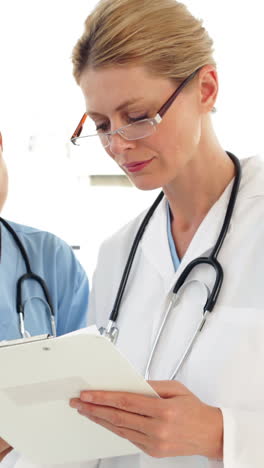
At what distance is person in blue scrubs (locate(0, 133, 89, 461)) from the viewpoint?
5.11 feet

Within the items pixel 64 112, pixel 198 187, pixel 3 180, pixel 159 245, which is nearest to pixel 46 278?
pixel 3 180

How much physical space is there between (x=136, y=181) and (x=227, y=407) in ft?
1.32

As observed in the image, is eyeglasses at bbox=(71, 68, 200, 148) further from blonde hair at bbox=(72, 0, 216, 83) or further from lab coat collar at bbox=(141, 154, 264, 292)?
lab coat collar at bbox=(141, 154, 264, 292)

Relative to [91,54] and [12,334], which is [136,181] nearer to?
[91,54]

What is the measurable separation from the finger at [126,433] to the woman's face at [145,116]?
1.34 ft

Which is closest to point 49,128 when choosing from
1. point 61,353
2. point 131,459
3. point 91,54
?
point 91,54

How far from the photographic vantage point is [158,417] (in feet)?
2.91

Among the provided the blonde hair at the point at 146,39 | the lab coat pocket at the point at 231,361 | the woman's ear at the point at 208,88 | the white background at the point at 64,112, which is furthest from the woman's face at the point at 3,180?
the white background at the point at 64,112

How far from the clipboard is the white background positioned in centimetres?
171

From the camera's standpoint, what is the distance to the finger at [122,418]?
89 centimetres

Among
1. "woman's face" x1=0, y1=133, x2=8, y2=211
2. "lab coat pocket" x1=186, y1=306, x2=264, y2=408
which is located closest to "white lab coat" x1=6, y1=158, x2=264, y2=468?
"lab coat pocket" x1=186, y1=306, x2=264, y2=408

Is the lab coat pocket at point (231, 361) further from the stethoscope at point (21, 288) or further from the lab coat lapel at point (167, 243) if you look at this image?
the stethoscope at point (21, 288)

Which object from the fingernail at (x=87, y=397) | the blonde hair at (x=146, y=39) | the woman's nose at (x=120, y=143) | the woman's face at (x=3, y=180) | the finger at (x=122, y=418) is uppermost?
the blonde hair at (x=146, y=39)

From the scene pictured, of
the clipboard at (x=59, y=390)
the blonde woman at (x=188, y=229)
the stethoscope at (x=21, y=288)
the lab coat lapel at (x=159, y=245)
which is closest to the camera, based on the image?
the clipboard at (x=59, y=390)
